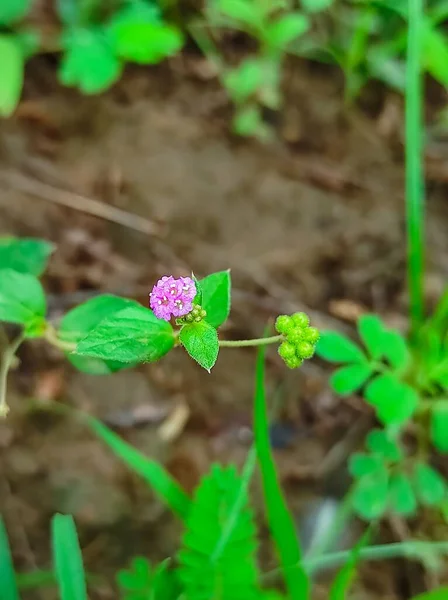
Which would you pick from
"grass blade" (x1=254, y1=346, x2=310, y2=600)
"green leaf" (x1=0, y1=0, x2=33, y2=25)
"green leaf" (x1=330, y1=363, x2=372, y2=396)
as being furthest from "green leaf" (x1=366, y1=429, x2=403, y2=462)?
"green leaf" (x1=0, y1=0, x2=33, y2=25)

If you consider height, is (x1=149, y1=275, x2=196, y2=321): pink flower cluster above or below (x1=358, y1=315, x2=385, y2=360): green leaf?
above

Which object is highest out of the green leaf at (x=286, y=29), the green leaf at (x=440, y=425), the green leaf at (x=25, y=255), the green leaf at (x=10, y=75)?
the green leaf at (x=286, y=29)

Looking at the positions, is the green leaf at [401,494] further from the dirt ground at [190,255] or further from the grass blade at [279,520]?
the grass blade at [279,520]

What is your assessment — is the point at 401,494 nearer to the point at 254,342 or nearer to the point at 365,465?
the point at 365,465

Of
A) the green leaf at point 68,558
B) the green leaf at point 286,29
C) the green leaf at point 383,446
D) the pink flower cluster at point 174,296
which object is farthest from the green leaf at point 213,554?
the green leaf at point 286,29

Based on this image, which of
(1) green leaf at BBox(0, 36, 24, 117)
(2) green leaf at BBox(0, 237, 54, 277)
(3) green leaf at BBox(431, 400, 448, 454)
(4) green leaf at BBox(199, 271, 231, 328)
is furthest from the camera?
(1) green leaf at BBox(0, 36, 24, 117)

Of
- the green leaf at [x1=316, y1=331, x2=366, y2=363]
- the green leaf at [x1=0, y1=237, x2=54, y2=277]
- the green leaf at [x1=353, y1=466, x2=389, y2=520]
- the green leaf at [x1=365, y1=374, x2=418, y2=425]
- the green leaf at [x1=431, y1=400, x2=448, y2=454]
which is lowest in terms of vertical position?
the green leaf at [x1=353, y1=466, x2=389, y2=520]

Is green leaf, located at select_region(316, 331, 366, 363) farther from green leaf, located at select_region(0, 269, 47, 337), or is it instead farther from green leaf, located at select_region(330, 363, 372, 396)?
green leaf, located at select_region(0, 269, 47, 337)
